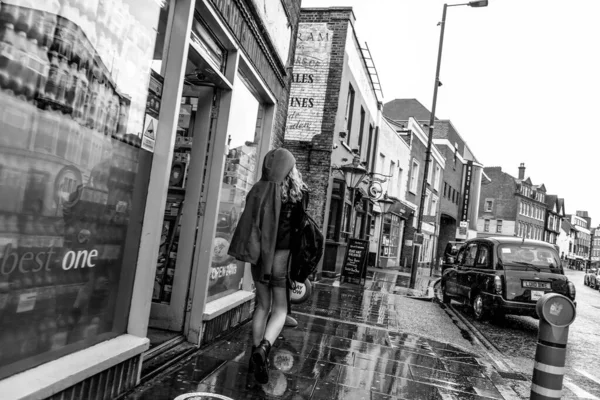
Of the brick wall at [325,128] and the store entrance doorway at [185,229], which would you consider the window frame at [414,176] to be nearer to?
the brick wall at [325,128]

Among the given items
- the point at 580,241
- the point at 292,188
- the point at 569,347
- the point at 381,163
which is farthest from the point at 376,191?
the point at 580,241

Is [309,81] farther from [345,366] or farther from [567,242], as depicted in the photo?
[567,242]

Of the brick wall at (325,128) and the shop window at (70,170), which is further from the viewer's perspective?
the brick wall at (325,128)

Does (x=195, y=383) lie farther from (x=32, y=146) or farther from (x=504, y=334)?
(x=504, y=334)

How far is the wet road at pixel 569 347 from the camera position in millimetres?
5305

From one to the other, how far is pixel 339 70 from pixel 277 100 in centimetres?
771

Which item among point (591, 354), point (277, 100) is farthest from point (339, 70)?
point (591, 354)

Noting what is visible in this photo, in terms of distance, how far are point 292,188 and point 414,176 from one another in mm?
24147

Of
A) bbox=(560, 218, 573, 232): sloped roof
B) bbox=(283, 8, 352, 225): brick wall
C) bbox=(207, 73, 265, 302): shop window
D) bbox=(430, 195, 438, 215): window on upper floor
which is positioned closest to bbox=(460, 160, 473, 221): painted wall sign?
bbox=(430, 195, 438, 215): window on upper floor

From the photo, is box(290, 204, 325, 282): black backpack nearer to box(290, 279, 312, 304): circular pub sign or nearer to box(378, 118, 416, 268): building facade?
box(290, 279, 312, 304): circular pub sign

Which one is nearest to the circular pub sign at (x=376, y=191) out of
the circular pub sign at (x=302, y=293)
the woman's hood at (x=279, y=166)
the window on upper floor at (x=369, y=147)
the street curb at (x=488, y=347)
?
the window on upper floor at (x=369, y=147)

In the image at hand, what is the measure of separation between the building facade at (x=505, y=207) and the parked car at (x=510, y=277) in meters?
61.0

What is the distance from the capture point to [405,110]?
3894cm

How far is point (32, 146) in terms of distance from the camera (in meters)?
2.17
